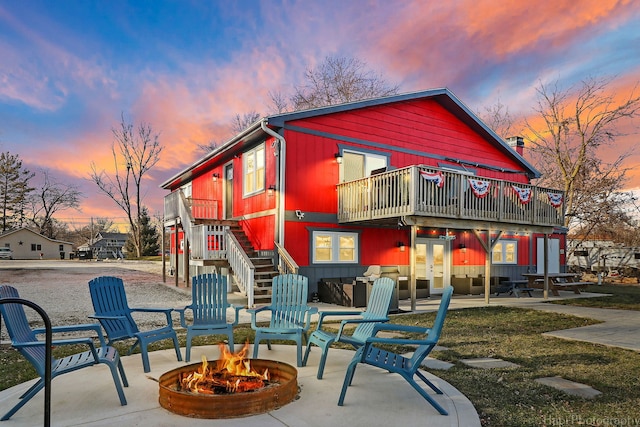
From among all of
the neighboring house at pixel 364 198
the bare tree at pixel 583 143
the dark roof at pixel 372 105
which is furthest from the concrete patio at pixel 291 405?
the bare tree at pixel 583 143

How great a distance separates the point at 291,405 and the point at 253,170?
1067cm

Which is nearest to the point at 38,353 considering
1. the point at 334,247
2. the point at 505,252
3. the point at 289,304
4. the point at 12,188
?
the point at 289,304

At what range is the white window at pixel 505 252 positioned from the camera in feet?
55.5

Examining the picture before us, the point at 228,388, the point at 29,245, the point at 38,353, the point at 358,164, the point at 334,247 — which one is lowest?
the point at 29,245

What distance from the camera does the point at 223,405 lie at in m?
3.21

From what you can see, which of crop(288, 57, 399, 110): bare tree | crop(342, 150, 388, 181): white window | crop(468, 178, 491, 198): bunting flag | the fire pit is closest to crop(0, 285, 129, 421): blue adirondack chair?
the fire pit

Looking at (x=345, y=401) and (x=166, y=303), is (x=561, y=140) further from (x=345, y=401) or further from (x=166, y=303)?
(x=345, y=401)

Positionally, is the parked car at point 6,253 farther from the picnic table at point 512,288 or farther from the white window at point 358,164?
the picnic table at point 512,288

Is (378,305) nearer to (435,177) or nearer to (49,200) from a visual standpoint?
(435,177)

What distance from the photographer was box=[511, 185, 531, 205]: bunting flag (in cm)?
1316

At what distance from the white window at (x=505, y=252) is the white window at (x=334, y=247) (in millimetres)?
6821

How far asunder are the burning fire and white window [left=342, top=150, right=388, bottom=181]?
381 inches

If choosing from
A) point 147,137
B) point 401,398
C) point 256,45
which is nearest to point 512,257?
point 256,45

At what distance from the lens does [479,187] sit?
11906mm
